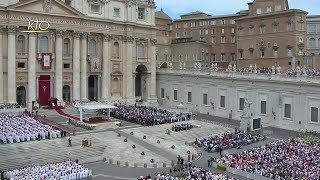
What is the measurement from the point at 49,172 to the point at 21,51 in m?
31.2

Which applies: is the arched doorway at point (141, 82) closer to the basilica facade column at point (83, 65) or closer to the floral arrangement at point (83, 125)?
the basilica facade column at point (83, 65)

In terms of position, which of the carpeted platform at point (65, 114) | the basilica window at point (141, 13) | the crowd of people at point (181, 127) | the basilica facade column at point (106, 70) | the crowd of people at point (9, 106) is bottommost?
the crowd of people at point (181, 127)

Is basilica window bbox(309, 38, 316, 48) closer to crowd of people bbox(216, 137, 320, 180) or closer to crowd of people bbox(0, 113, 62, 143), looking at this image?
crowd of people bbox(216, 137, 320, 180)

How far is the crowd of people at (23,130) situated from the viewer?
136ft

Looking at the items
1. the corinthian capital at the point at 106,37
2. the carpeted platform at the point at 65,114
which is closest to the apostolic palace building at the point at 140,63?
the corinthian capital at the point at 106,37

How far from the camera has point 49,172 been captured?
106 ft

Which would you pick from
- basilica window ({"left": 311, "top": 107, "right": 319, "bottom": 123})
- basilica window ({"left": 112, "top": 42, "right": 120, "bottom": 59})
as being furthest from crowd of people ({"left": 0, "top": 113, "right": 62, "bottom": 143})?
basilica window ({"left": 311, "top": 107, "right": 319, "bottom": 123})

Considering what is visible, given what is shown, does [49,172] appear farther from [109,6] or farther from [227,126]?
[109,6]

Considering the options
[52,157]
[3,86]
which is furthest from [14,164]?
[3,86]

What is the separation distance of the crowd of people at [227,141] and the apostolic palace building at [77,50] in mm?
25232

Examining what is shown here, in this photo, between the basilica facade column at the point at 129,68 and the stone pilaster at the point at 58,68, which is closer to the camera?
the stone pilaster at the point at 58,68

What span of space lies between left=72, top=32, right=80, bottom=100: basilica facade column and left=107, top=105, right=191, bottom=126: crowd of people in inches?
307

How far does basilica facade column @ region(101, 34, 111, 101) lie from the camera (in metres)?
66.9

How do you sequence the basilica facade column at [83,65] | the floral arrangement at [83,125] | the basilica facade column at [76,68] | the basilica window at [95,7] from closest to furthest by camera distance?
the floral arrangement at [83,125] < the basilica facade column at [76,68] < the basilica facade column at [83,65] < the basilica window at [95,7]
